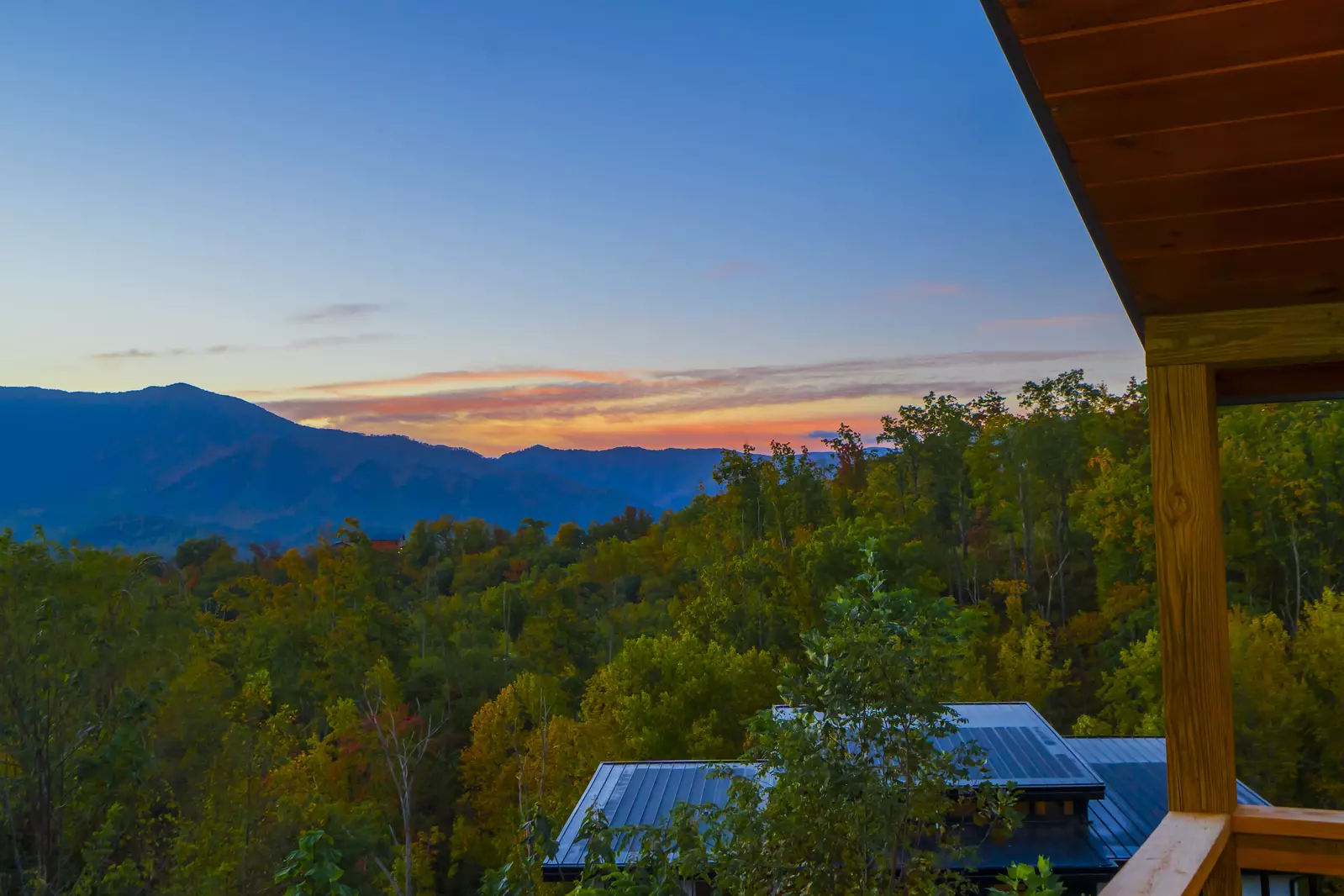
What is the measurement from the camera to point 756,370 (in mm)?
38531

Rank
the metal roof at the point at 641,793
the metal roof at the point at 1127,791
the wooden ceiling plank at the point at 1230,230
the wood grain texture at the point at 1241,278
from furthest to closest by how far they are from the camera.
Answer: the metal roof at the point at 1127,791, the metal roof at the point at 641,793, the wood grain texture at the point at 1241,278, the wooden ceiling plank at the point at 1230,230

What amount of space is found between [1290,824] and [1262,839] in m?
0.06

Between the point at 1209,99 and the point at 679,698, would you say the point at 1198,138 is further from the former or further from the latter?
the point at 679,698

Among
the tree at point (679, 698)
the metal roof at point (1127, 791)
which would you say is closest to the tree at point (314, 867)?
the metal roof at point (1127, 791)

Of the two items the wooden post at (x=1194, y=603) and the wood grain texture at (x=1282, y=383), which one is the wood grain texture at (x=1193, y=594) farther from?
the wood grain texture at (x=1282, y=383)

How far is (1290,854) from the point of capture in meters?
1.72

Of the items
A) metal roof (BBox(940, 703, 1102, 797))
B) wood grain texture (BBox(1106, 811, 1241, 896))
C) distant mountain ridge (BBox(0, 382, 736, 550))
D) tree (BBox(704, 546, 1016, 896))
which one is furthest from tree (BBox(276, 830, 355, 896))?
distant mountain ridge (BBox(0, 382, 736, 550))

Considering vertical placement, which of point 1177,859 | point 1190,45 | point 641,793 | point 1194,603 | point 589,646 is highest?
point 1190,45

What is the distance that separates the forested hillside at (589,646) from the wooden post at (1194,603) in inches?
246

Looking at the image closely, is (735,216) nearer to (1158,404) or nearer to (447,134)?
(447,134)

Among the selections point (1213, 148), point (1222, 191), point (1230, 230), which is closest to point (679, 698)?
point (1230, 230)

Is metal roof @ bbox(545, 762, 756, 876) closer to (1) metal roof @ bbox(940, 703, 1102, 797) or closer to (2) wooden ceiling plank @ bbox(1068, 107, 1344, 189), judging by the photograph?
(1) metal roof @ bbox(940, 703, 1102, 797)

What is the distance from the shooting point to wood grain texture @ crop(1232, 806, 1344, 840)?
1.69 metres

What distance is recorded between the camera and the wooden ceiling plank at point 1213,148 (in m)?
1.19
